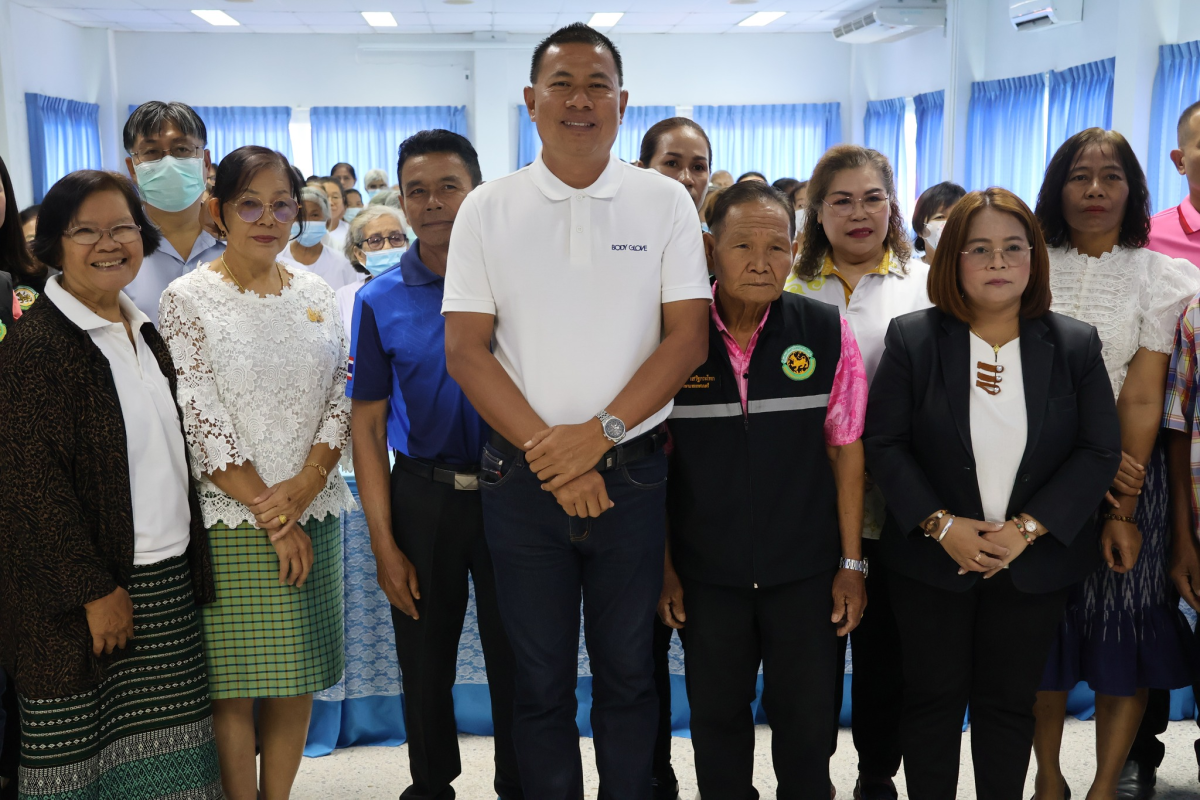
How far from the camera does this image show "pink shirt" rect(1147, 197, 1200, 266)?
2.47 metres

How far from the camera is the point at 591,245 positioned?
1833 millimetres

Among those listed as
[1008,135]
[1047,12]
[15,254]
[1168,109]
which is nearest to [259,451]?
[15,254]

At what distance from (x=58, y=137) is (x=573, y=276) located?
10.8 meters

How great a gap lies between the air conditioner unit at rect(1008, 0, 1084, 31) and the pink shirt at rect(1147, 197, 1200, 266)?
6228 mm

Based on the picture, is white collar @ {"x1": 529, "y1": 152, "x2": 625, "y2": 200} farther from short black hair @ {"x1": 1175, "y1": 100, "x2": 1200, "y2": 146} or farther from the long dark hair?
short black hair @ {"x1": 1175, "y1": 100, "x2": 1200, "y2": 146}

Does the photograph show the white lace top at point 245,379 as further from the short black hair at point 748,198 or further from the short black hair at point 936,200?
the short black hair at point 936,200

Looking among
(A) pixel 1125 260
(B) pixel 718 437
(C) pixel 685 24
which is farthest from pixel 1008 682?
(C) pixel 685 24

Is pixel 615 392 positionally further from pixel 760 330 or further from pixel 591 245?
pixel 760 330

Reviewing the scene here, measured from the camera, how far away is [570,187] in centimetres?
187

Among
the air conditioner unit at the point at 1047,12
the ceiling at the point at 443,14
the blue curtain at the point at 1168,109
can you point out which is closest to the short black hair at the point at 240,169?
the blue curtain at the point at 1168,109

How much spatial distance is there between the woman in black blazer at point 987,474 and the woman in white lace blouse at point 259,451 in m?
1.28

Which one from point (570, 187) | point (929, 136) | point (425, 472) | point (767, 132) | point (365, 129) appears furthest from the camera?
point (767, 132)

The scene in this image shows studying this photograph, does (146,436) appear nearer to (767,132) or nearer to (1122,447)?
(1122,447)

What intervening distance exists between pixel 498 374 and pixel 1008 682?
132cm
